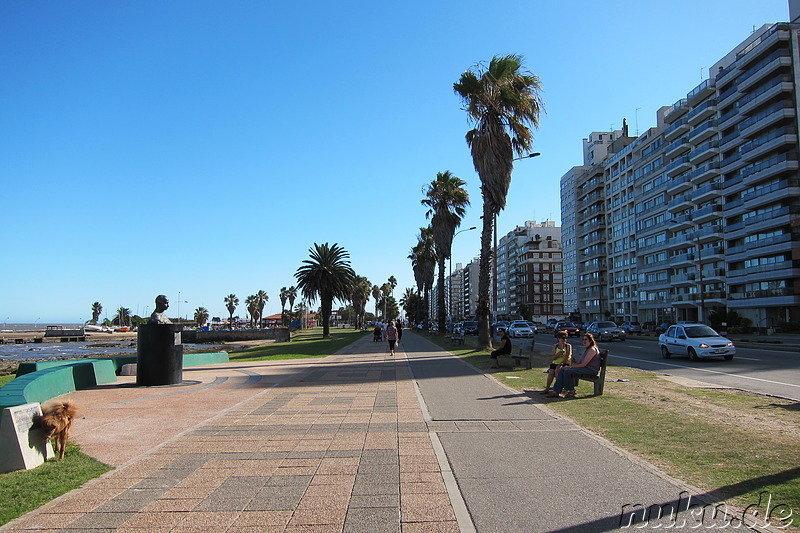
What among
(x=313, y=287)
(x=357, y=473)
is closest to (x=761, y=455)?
(x=357, y=473)

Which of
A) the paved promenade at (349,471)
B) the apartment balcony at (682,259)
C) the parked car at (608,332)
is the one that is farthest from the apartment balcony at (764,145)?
the paved promenade at (349,471)

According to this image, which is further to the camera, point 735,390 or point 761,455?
point 735,390

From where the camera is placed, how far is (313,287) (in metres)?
55.4

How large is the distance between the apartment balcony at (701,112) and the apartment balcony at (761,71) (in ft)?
15.2

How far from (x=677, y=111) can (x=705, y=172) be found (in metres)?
11.0

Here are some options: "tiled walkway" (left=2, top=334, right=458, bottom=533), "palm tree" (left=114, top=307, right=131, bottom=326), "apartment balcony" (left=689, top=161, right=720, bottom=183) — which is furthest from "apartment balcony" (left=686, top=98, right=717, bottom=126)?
"palm tree" (left=114, top=307, right=131, bottom=326)

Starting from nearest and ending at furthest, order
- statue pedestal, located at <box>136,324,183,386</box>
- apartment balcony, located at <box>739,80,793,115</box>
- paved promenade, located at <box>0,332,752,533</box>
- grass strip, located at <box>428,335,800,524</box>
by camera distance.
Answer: paved promenade, located at <box>0,332,752,533</box> < grass strip, located at <box>428,335,800,524</box> < statue pedestal, located at <box>136,324,183,386</box> < apartment balcony, located at <box>739,80,793,115</box>

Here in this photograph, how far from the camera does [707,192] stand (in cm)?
6291

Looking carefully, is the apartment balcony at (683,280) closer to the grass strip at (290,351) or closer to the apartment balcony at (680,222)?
the apartment balcony at (680,222)

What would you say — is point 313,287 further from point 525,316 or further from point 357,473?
point 525,316

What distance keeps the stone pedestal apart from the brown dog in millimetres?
133

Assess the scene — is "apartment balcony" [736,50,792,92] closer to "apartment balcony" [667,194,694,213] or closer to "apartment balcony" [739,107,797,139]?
"apartment balcony" [739,107,797,139]

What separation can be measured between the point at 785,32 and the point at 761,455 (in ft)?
197

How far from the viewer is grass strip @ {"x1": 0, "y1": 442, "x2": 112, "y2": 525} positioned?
4.60 m
